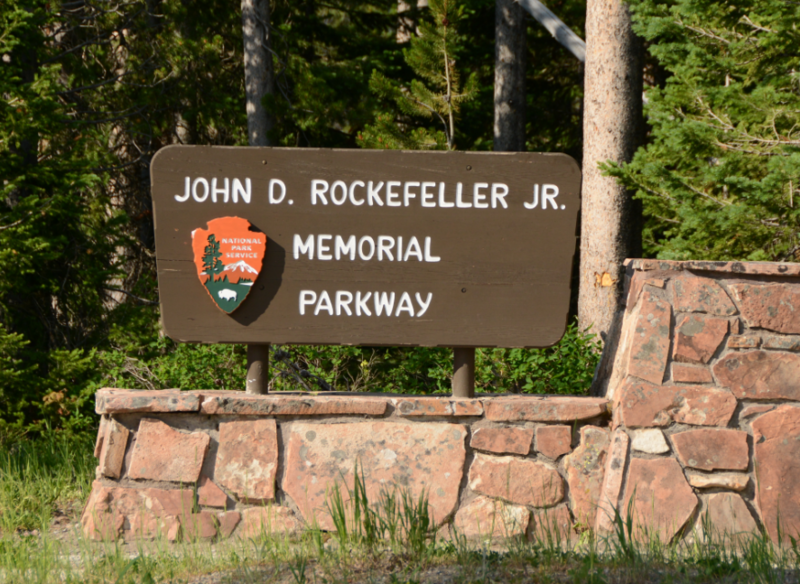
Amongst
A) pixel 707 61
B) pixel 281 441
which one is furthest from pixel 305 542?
pixel 707 61

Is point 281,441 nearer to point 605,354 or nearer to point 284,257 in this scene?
point 284,257

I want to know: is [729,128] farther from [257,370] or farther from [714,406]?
[257,370]

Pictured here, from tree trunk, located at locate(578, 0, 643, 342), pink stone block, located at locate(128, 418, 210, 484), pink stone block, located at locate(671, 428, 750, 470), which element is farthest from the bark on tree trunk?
pink stone block, located at locate(671, 428, 750, 470)

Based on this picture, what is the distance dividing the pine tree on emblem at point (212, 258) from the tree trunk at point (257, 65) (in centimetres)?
513

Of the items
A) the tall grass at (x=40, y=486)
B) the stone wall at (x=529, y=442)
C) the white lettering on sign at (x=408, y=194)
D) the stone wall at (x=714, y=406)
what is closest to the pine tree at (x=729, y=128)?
the stone wall at (x=714, y=406)

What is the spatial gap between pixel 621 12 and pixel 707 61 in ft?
5.35

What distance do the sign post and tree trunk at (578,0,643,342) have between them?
313 centimetres

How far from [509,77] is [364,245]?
22.3 ft

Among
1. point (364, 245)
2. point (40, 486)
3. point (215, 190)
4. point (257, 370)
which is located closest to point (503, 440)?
point (364, 245)

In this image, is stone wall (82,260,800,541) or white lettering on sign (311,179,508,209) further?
white lettering on sign (311,179,508,209)

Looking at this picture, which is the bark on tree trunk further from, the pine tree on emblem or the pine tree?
the pine tree on emblem

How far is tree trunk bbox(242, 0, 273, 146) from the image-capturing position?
27.4ft

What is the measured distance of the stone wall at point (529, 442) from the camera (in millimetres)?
3328

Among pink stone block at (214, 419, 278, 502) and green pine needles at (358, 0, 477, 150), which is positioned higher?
green pine needles at (358, 0, 477, 150)
